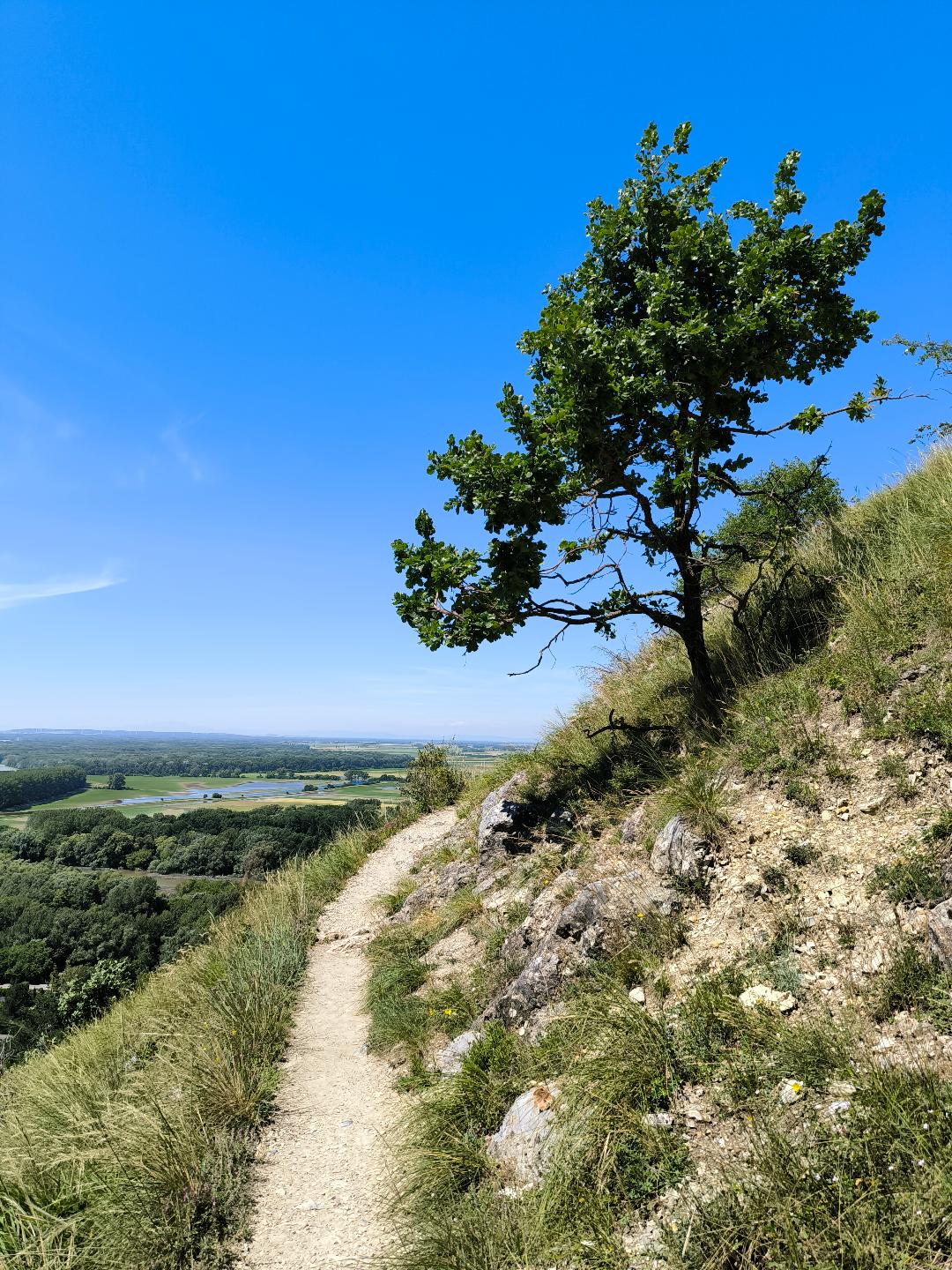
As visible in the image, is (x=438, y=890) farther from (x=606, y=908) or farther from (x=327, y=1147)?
(x=606, y=908)

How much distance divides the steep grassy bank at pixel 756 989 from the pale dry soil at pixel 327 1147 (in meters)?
0.34

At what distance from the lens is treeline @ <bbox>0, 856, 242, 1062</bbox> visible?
29203mm

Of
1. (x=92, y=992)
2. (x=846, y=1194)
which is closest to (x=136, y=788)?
(x=92, y=992)

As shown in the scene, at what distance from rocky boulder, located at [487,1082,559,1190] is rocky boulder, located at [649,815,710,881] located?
2.17 m

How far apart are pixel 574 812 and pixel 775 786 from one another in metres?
Answer: 3.47

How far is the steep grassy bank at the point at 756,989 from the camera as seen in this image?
298 centimetres

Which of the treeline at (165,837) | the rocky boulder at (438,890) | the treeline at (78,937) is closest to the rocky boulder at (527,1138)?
the rocky boulder at (438,890)

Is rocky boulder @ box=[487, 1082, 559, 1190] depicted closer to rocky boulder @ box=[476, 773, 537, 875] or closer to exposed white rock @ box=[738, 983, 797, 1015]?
exposed white rock @ box=[738, 983, 797, 1015]

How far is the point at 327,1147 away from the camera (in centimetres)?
543

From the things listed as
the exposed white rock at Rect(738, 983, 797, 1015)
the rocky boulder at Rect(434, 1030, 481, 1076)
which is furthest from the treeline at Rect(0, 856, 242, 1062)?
the exposed white rock at Rect(738, 983, 797, 1015)

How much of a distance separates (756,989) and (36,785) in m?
126

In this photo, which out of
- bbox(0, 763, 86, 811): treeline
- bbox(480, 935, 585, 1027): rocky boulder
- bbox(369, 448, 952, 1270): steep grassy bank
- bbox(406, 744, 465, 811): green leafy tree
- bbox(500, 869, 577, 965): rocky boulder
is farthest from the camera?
bbox(0, 763, 86, 811): treeline

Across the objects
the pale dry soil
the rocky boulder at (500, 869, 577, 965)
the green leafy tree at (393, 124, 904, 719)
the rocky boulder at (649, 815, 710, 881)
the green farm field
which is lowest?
the green farm field

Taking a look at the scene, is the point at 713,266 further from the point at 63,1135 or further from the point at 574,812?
the point at 63,1135
